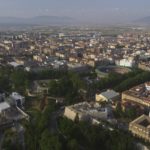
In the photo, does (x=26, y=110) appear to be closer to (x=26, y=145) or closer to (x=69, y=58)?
(x=26, y=145)

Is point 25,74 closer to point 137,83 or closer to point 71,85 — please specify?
point 71,85

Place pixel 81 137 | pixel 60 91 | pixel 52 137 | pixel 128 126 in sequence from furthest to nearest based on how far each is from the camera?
1. pixel 60 91
2. pixel 128 126
3. pixel 81 137
4. pixel 52 137

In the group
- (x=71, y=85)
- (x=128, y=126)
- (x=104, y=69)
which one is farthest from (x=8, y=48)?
(x=128, y=126)

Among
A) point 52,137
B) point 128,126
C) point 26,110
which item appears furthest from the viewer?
point 26,110


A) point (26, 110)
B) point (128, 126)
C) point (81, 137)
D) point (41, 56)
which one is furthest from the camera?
point (41, 56)

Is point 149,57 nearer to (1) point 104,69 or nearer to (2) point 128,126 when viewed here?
(1) point 104,69

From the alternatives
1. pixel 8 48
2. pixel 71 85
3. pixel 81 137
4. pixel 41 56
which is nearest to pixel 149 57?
pixel 41 56

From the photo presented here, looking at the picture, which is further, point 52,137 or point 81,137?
point 81,137

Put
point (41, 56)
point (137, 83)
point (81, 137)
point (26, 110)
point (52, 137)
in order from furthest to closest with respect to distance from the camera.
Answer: point (41, 56)
point (137, 83)
point (26, 110)
point (81, 137)
point (52, 137)

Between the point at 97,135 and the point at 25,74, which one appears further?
the point at 25,74
